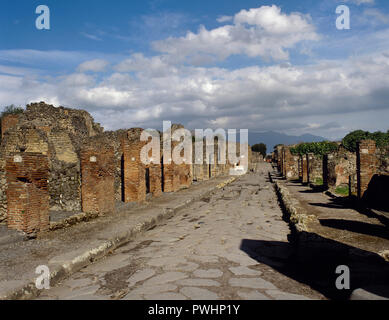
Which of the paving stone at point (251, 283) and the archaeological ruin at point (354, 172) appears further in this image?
the archaeological ruin at point (354, 172)

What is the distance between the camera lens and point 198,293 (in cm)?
316

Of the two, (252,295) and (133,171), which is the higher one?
(133,171)

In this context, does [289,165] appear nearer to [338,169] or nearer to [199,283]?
[338,169]

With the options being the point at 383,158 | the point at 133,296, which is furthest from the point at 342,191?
the point at 133,296

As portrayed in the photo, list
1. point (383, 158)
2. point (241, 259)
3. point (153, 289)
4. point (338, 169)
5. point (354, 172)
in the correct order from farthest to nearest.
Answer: point (383, 158) < point (354, 172) < point (338, 169) < point (241, 259) < point (153, 289)

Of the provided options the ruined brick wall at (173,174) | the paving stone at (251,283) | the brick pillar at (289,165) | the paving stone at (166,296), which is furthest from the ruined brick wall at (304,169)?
the paving stone at (166,296)

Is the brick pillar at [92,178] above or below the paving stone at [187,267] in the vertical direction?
above

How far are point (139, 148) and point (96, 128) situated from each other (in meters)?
6.60

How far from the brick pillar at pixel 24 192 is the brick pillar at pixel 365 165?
826 centimetres

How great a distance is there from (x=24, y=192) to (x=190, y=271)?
3.25m

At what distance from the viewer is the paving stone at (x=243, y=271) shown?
3.73 metres

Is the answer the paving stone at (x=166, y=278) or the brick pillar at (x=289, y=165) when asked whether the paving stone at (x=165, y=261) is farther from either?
the brick pillar at (x=289, y=165)

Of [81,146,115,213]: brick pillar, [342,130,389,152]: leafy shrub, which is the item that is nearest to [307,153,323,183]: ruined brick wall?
[81,146,115,213]: brick pillar
